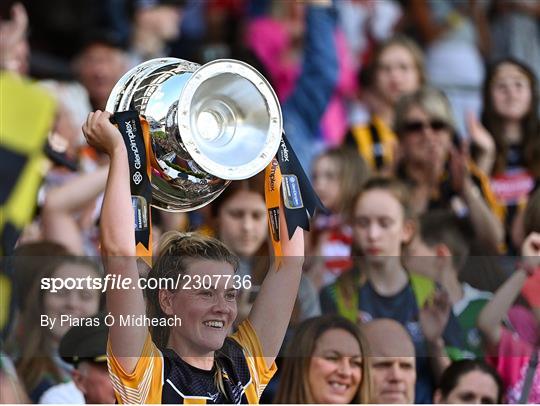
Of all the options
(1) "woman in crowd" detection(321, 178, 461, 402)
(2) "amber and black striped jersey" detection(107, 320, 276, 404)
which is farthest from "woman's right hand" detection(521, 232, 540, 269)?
(2) "amber and black striped jersey" detection(107, 320, 276, 404)

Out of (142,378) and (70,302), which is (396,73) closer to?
(70,302)

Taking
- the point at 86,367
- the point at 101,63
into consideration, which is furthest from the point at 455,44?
the point at 86,367

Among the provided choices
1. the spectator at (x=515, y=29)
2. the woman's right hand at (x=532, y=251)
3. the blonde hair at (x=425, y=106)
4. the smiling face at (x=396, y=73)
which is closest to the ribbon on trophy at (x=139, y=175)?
the woman's right hand at (x=532, y=251)

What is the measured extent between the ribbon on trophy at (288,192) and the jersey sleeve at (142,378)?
466mm

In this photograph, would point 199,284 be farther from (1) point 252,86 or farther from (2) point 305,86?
(2) point 305,86

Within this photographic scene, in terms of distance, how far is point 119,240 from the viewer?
10.7 feet

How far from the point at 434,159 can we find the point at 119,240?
3373 mm

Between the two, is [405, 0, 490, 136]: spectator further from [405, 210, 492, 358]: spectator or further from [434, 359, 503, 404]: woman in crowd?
[434, 359, 503, 404]: woman in crowd

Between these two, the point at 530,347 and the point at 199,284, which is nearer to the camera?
the point at 199,284

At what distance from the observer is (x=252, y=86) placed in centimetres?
350

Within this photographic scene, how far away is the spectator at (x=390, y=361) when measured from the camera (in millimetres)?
4039

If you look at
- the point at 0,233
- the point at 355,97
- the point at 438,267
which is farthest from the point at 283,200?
the point at 355,97

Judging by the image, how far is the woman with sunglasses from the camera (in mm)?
6266

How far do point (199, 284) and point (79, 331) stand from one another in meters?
0.38
